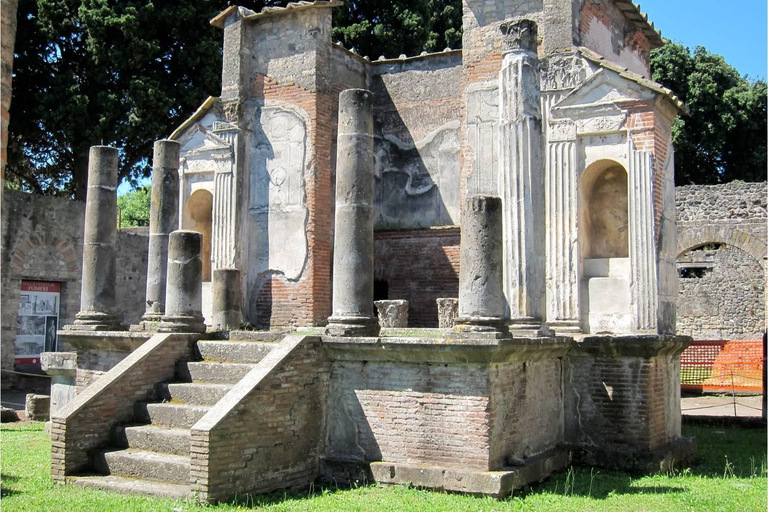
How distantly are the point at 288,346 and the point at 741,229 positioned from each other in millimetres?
21184

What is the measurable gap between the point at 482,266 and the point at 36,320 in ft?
43.8

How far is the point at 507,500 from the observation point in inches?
321

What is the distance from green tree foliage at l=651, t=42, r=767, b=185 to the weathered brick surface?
2697 cm

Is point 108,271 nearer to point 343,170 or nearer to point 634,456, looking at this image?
point 343,170

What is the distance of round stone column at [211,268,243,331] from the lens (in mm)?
12664

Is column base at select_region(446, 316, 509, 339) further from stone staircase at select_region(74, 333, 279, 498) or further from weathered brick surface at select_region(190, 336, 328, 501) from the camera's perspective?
stone staircase at select_region(74, 333, 279, 498)

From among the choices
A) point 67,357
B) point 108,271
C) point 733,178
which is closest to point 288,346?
point 108,271

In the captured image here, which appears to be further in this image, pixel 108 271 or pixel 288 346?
pixel 108 271

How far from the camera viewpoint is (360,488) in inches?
342

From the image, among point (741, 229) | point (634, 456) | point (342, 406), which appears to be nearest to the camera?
point (342, 406)

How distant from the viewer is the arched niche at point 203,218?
1526cm

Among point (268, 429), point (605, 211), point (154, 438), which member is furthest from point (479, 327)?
point (605, 211)

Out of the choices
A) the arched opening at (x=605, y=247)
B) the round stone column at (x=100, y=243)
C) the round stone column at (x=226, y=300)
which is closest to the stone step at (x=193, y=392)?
the round stone column at (x=100, y=243)

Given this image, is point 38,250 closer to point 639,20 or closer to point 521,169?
point 521,169
